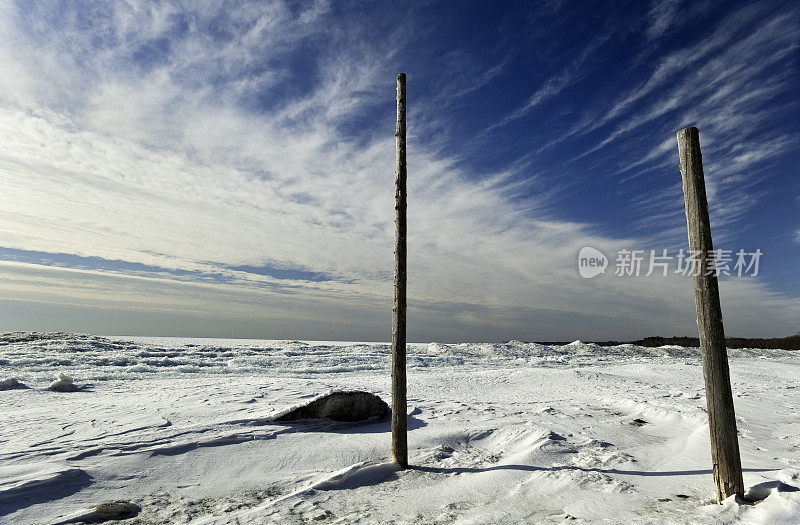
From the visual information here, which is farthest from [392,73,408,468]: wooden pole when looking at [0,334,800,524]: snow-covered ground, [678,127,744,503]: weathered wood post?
[678,127,744,503]: weathered wood post

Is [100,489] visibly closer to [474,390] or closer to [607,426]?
[607,426]

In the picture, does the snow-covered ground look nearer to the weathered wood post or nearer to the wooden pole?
the weathered wood post

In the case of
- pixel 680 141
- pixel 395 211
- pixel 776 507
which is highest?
pixel 680 141

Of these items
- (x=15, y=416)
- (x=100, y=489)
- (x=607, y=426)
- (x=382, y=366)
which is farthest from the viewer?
(x=382, y=366)

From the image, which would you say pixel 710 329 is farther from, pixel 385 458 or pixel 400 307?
pixel 385 458

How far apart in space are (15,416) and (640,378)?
17160mm

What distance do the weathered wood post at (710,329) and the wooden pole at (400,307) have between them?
3.30 metres

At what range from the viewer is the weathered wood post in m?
3.98

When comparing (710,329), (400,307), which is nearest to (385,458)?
(400,307)

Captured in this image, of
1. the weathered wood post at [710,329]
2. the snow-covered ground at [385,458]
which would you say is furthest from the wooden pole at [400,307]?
the weathered wood post at [710,329]

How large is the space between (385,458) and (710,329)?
423 cm

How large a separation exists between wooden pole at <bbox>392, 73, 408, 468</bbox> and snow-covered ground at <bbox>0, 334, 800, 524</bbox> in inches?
16.6

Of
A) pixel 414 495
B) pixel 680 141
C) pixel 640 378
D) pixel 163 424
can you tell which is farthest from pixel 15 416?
pixel 640 378

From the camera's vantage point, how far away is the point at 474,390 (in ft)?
38.7
